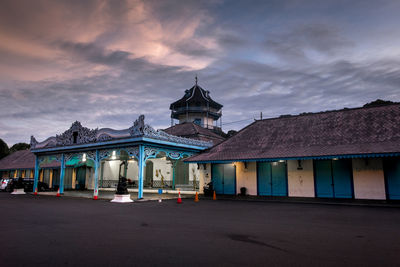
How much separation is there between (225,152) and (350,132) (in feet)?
28.6

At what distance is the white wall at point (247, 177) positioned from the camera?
836 inches

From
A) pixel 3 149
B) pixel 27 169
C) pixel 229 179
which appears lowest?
pixel 229 179

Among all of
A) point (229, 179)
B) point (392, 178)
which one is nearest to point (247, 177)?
point (229, 179)

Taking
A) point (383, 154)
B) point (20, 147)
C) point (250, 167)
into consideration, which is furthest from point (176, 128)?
point (20, 147)

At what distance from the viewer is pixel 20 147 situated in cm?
6694

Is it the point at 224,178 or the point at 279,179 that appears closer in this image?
the point at 279,179

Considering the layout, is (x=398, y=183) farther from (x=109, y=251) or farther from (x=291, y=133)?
(x=109, y=251)

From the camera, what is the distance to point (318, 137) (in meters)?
19.8

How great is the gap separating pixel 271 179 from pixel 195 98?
2624 centimetres

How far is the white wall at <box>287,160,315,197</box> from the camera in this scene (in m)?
19.2

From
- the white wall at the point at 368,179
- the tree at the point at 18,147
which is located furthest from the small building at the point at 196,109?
the tree at the point at 18,147

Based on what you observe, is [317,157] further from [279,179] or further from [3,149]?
[3,149]

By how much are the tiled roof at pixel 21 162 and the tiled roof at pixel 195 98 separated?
1959cm

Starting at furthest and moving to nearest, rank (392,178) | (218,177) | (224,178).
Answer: (218,177), (224,178), (392,178)
